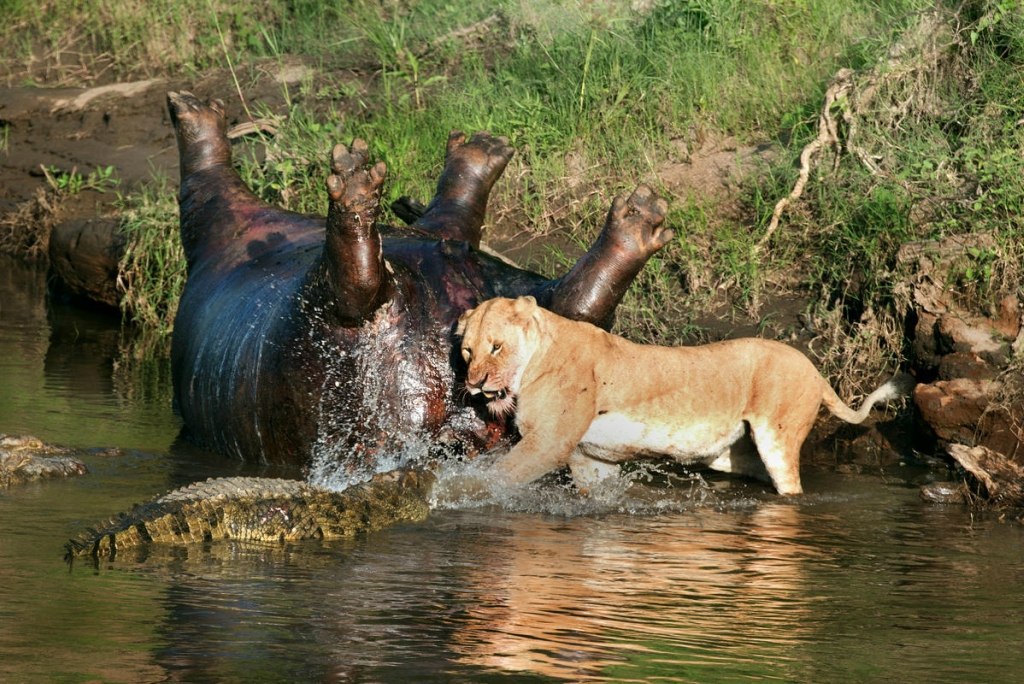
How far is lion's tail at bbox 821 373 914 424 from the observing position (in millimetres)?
7129

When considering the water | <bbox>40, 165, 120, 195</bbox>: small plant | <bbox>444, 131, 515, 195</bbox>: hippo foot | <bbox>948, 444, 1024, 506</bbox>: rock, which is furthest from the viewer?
<bbox>40, 165, 120, 195</bbox>: small plant

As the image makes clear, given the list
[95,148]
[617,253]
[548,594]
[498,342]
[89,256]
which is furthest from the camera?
[95,148]

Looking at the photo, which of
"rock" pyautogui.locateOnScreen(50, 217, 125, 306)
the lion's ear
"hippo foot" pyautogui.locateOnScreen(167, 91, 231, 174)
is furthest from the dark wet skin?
"rock" pyautogui.locateOnScreen(50, 217, 125, 306)

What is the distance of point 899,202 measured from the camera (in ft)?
28.4

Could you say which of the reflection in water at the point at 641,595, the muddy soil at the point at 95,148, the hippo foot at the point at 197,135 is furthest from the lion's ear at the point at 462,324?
the muddy soil at the point at 95,148

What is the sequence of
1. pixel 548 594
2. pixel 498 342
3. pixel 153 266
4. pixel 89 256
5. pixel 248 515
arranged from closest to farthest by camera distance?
pixel 548 594 < pixel 248 515 < pixel 498 342 < pixel 153 266 < pixel 89 256

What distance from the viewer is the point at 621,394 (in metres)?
6.73

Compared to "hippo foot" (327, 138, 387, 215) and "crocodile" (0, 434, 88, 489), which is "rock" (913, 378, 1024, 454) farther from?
"crocodile" (0, 434, 88, 489)

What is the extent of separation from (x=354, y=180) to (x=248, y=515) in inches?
62.9

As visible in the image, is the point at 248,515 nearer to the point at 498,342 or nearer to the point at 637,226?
the point at 498,342

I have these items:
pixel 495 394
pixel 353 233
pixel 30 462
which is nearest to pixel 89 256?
pixel 30 462

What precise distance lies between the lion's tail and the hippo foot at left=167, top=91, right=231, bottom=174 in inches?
150

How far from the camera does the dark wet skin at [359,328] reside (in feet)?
22.0

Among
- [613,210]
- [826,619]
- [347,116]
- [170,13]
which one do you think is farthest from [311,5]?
[826,619]
